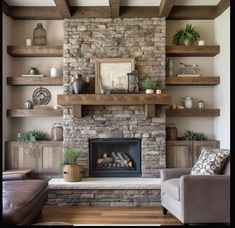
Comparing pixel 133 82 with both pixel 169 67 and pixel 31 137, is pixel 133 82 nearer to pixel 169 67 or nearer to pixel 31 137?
pixel 169 67

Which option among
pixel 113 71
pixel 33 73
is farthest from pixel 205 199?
pixel 33 73

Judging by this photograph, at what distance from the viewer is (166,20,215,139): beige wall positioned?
5988mm

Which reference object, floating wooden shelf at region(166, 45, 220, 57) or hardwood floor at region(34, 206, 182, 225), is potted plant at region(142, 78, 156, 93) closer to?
floating wooden shelf at region(166, 45, 220, 57)

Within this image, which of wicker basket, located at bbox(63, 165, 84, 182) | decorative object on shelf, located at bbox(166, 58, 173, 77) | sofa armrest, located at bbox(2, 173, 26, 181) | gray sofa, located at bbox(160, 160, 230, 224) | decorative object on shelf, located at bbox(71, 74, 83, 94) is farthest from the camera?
decorative object on shelf, located at bbox(166, 58, 173, 77)

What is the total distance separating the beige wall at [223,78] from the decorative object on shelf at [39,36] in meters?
2.99

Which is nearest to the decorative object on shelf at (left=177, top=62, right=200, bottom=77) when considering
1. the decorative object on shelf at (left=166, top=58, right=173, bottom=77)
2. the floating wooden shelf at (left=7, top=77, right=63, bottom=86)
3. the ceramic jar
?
the decorative object on shelf at (left=166, top=58, right=173, bottom=77)

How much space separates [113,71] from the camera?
5.62m

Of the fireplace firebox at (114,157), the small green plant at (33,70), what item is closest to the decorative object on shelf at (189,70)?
the fireplace firebox at (114,157)

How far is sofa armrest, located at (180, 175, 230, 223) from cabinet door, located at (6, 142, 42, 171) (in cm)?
289

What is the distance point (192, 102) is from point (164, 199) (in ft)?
7.14

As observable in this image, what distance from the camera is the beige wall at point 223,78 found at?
208 inches

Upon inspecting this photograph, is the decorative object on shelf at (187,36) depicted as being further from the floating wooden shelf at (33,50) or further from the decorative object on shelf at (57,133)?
the decorative object on shelf at (57,133)

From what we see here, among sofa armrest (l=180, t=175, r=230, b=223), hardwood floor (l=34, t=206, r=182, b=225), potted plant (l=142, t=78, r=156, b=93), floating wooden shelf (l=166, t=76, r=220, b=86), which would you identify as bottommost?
hardwood floor (l=34, t=206, r=182, b=225)

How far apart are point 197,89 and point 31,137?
3.01 m
